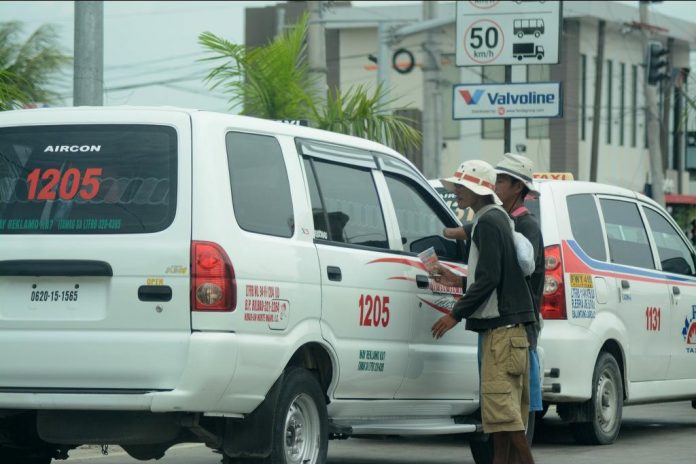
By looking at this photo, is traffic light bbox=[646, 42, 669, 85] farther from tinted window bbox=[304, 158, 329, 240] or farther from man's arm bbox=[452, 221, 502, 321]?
tinted window bbox=[304, 158, 329, 240]

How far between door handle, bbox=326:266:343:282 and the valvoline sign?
945cm

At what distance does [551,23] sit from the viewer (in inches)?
711

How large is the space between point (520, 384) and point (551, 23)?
9.90 meters

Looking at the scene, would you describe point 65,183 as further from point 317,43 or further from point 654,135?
point 654,135

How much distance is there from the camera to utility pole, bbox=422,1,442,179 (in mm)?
28281

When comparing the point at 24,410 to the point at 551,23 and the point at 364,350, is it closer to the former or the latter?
the point at 364,350

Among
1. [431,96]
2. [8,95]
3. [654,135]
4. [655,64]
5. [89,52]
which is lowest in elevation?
[8,95]

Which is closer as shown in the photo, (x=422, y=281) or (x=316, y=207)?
(x=316, y=207)

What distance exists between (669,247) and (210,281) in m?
6.36

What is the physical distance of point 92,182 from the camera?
7.46 metres

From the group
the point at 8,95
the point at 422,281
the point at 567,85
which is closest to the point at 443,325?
the point at 422,281

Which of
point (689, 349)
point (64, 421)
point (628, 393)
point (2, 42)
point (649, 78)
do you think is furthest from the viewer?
point (649, 78)

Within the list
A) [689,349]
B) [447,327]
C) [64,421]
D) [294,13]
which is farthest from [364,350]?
[294,13]

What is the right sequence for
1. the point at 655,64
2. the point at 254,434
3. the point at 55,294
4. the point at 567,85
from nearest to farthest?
the point at 55,294, the point at 254,434, the point at 655,64, the point at 567,85
